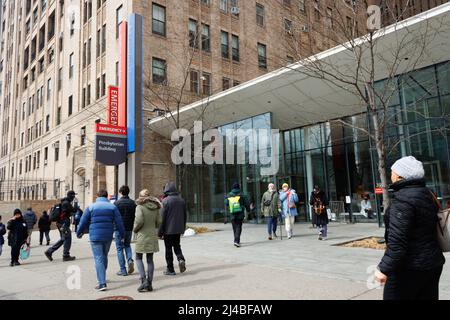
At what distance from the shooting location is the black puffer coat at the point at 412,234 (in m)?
2.90

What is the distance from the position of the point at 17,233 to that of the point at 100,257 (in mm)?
4832

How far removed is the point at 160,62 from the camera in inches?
982

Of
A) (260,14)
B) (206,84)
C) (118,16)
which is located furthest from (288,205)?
(260,14)

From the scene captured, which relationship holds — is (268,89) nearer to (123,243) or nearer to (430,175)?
(430,175)

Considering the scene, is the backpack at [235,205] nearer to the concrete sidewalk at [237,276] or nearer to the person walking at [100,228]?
the concrete sidewalk at [237,276]

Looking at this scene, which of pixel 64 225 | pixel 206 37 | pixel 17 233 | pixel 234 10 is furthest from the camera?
pixel 234 10

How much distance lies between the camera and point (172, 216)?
7453mm

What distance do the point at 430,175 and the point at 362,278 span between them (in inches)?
409

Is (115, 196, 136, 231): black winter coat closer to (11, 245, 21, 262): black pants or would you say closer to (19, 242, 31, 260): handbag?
(19, 242, 31, 260): handbag

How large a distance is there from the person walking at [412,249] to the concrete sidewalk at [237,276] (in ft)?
8.17

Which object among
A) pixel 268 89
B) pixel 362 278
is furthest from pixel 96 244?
pixel 268 89

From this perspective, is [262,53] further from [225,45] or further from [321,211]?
[321,211]

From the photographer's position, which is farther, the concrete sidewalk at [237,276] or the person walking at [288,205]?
the person walking at [288,205]

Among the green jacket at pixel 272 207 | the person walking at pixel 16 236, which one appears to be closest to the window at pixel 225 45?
the green jacket at pixel 272 207
